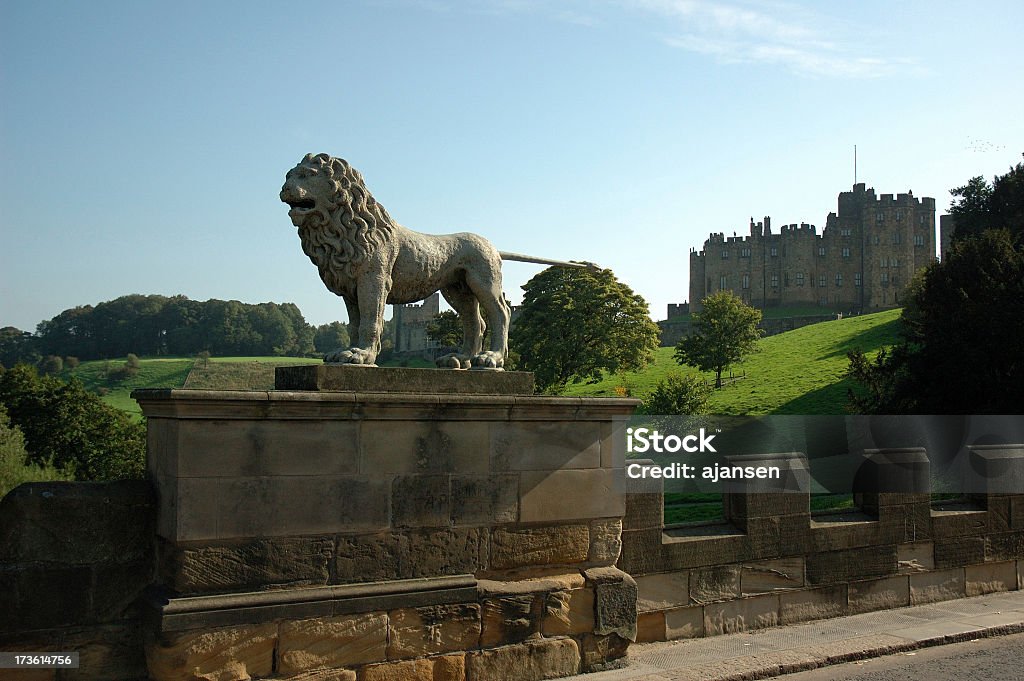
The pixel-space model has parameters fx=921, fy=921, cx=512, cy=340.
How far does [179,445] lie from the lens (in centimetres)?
524

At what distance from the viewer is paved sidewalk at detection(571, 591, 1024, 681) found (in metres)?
6.66

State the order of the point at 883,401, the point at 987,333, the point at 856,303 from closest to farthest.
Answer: the point at 987,333
the point at 883,401
the point at 856,303

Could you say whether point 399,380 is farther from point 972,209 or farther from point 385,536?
point 972,209

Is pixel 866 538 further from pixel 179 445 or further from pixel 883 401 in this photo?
pixel 883 401

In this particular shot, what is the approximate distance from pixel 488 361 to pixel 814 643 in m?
3.55

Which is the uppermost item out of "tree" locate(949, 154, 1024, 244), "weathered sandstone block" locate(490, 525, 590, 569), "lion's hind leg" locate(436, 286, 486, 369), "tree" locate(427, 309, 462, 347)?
"tree" locate(949, 154, 1024, 244)

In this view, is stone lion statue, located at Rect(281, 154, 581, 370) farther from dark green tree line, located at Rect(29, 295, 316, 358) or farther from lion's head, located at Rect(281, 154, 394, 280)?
dark green tree line, located at Rect(29, 295, 316, 358)

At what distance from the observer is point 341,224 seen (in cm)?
634

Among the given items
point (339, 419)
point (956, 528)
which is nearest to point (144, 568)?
point (339, 419)

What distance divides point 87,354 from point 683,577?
210 ft

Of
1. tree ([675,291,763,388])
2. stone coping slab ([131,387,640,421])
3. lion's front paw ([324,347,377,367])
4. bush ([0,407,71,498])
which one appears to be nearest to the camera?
stone coping slab ([131,387,640,421])

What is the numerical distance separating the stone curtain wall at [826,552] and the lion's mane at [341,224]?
279 cm

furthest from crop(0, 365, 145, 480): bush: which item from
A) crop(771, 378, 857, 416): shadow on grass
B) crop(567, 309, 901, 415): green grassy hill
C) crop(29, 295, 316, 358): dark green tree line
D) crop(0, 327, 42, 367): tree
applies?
crop(771, 378, 857, 416): shadow on grass

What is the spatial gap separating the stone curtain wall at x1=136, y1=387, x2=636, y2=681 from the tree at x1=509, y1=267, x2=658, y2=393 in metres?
→ 38.9
